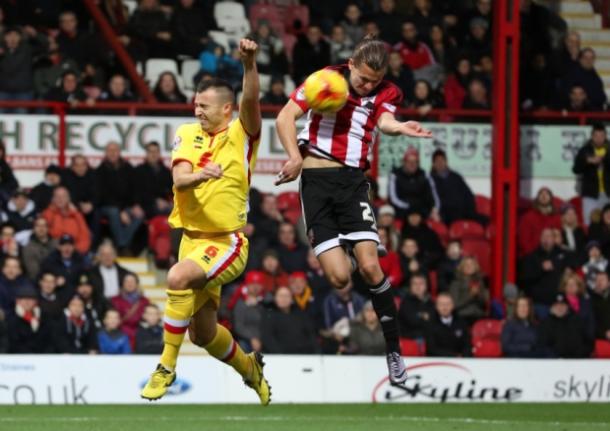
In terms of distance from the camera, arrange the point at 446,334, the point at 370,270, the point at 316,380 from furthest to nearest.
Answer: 1. the point at 446,334
2. the point at 316,380
3. the point at 370,270

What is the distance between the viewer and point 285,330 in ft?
56.6

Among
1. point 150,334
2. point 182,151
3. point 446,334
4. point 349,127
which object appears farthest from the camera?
point 446,334

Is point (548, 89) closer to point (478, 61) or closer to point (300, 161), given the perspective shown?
point (478, 61)

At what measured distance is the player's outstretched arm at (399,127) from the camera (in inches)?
412

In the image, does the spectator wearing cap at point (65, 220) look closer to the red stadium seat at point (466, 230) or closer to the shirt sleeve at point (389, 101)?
the red stadium seat at point (466, 230)

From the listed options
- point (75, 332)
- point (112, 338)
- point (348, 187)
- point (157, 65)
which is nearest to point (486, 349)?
point (112, 338)

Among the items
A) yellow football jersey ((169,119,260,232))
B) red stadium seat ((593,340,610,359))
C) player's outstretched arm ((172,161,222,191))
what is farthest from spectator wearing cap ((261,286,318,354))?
player's outstretched arm ((172,161,222,191))

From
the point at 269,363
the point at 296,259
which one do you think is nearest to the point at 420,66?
the point at 296,259

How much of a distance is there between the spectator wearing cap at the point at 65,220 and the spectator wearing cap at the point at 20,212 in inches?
7.4

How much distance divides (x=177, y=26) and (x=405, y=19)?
3.20 metres

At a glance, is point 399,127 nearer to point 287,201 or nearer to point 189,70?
point 287,201

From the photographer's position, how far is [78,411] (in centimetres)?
1441

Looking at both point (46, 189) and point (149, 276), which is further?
point (149, 276)

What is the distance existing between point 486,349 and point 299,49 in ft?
17.6
